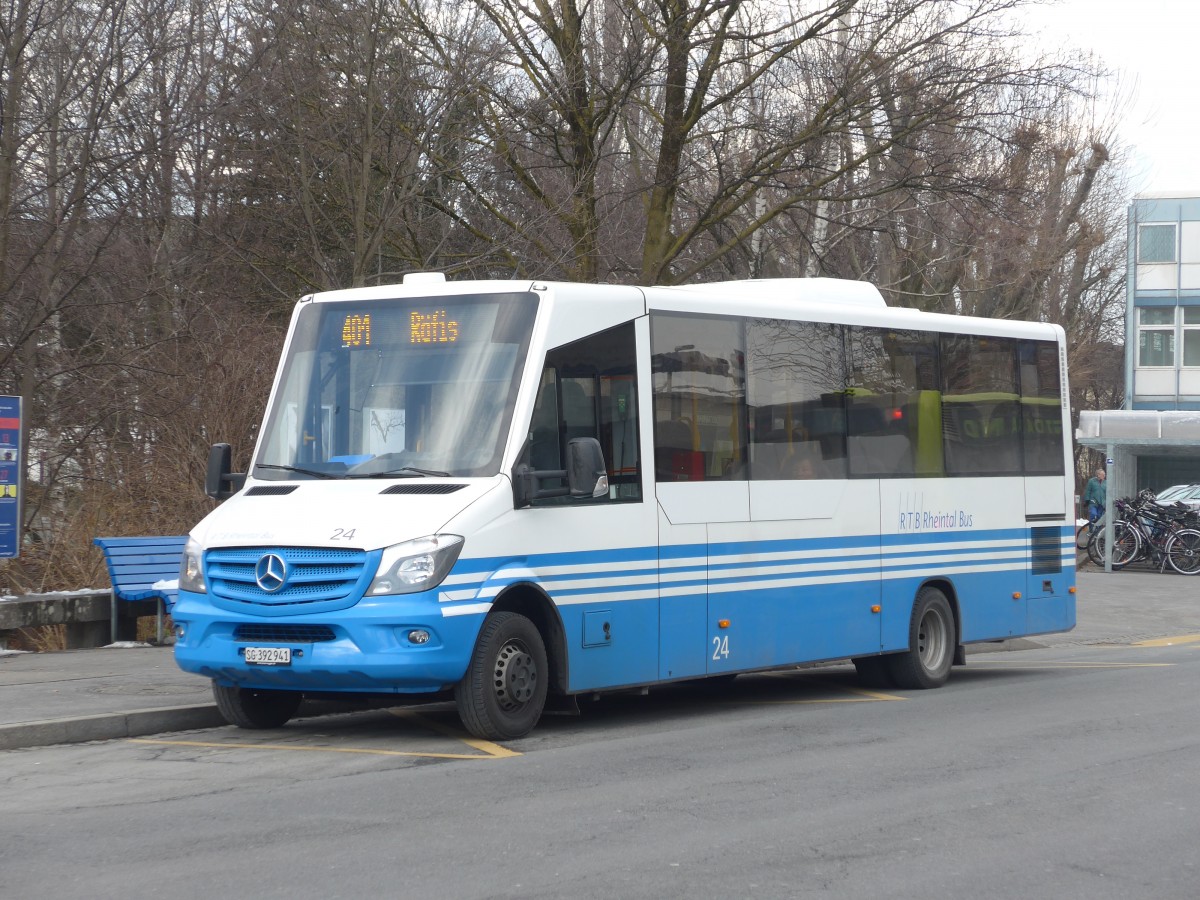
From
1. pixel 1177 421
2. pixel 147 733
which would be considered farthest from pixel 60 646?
pixel 1177 421

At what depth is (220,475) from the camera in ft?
37.0

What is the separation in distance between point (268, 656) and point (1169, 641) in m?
13.6

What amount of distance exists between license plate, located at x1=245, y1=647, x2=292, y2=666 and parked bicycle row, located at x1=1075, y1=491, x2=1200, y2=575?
83.2 feet

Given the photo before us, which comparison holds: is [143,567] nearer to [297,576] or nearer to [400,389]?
[400,389]

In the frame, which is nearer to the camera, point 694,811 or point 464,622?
point 694,811

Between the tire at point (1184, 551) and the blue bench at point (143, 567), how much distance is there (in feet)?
73.4

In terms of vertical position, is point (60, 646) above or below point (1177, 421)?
below

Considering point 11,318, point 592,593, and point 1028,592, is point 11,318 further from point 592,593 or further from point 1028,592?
point 1028,592

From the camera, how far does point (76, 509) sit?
56.7 ft

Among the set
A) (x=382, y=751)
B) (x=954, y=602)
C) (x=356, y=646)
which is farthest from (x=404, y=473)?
(x=954, y=602)

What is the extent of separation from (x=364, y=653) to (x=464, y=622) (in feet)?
2.06

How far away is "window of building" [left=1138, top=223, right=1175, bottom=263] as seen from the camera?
5469cm

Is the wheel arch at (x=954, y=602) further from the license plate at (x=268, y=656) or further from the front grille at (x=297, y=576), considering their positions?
the license plate at (x=268, y=656)

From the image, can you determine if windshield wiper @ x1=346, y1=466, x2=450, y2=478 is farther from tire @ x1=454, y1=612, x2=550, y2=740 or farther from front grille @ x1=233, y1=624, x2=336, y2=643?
front grille @ x1=233, y1=624, x2=336, y2=643
